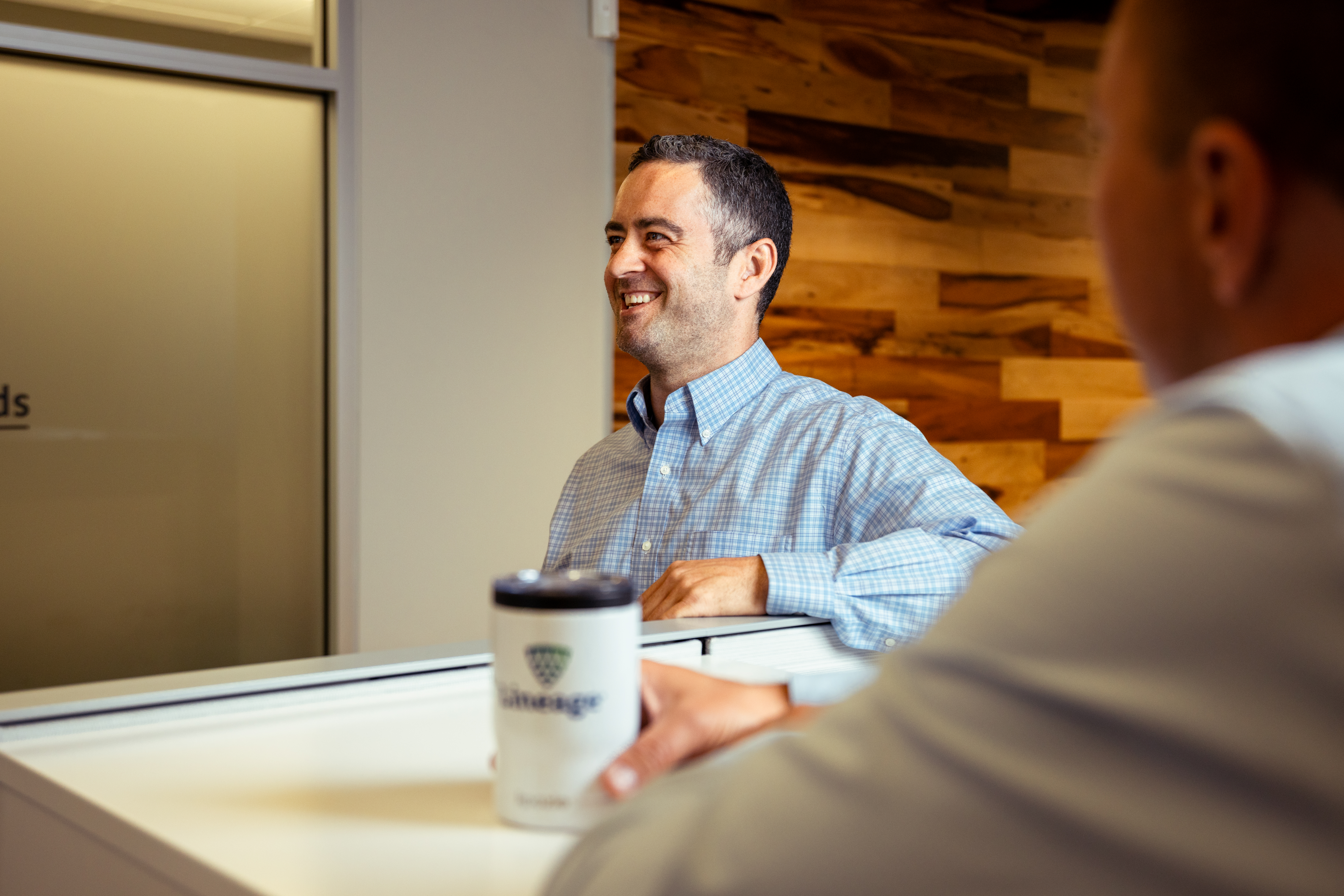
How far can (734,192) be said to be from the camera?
2.01 metres

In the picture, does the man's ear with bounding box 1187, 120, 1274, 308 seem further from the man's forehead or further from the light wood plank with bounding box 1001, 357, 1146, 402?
the light wood plank with bounding box 1001, 357, 1146, 402

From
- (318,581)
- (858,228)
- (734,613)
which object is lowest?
(318,581)

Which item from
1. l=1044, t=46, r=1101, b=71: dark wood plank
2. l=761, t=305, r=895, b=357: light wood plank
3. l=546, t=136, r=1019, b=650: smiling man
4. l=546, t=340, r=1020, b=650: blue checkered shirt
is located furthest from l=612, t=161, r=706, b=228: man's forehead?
l=1044, t=46, r=1101, b=71: dark wood plank

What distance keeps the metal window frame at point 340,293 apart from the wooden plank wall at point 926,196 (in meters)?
0.71

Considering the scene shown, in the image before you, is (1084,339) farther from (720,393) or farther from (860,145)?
(720,393)

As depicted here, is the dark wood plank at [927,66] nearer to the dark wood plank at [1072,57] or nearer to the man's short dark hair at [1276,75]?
the dark wood plank at [1072,57]

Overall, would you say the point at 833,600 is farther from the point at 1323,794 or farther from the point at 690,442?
the point at 1323,794

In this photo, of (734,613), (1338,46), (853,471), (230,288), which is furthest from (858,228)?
(1338,46)

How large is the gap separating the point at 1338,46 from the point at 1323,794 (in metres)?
0.21

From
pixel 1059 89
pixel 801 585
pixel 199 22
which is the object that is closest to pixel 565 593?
pixel 801 585

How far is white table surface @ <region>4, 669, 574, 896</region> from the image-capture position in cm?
52

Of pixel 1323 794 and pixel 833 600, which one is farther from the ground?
pixel 1323 794

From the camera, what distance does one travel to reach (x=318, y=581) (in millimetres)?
3008

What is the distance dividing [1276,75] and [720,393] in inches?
56.9
